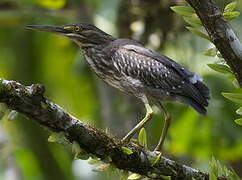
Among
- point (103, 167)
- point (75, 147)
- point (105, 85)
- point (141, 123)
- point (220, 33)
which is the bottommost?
point (105, 85)

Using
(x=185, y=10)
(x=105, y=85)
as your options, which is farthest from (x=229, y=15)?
(x=105, y=85)

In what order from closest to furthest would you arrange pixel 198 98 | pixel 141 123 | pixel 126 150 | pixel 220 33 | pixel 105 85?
1. pixel 220 33
2. pixel 126 150
3. pixel 141 123
4. pixel 198 98
5. pixel 105 85

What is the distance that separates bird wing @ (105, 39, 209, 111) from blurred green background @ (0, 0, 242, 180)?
1.31 m

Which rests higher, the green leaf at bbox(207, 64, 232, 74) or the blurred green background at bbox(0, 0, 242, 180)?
the green leaf at bbox(207, 64, 232, 74)

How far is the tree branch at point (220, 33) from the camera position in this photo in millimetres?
3141

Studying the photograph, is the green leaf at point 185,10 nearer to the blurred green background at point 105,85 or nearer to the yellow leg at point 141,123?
the yellow leg at point 141,123

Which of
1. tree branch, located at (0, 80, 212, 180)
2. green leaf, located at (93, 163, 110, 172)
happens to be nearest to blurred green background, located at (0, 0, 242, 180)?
tree branch, located at (0, 80, 212, 180)

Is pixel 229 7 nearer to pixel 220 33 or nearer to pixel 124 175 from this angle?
pixel 220 33

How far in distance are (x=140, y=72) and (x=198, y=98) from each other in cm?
45

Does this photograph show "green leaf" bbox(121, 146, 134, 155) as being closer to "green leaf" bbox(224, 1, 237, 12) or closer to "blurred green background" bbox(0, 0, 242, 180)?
"green leaf" bbox(224, 1, 237, 12)

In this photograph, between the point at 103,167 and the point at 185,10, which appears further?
the point at 103,167

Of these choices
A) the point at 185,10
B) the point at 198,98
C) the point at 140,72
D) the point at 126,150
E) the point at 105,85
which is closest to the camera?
the point at 185,10

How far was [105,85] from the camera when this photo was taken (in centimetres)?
661

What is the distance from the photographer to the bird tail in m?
4.56
